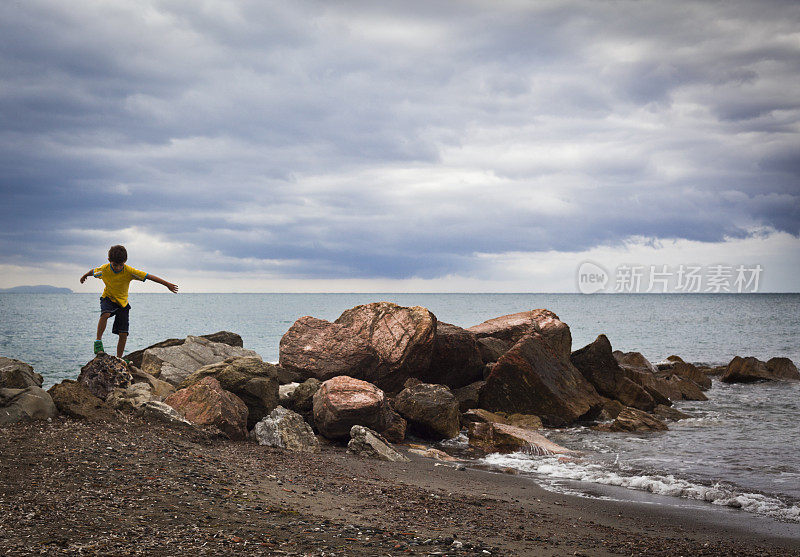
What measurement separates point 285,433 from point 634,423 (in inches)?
420

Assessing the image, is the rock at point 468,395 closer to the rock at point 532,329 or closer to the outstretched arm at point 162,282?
the rock at point 532,329

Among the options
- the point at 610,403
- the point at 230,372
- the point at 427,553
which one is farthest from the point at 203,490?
the point at 610,403

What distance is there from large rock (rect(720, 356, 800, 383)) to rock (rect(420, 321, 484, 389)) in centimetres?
1748

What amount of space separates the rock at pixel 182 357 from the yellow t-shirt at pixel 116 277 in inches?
128

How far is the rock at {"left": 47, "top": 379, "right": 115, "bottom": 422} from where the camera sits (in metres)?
9.76

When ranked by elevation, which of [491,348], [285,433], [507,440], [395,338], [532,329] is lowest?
[507,440]

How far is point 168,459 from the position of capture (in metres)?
8.14

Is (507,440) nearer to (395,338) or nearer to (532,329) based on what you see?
(395,338)

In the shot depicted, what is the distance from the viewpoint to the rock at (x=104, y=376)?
11.1 metres

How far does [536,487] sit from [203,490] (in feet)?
19.9

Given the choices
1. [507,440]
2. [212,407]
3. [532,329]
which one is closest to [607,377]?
[532,329]

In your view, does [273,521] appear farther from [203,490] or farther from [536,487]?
[536,487]

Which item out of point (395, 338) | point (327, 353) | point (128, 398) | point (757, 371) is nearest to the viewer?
point (128, 398)

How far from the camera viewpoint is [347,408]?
41.1 ft
